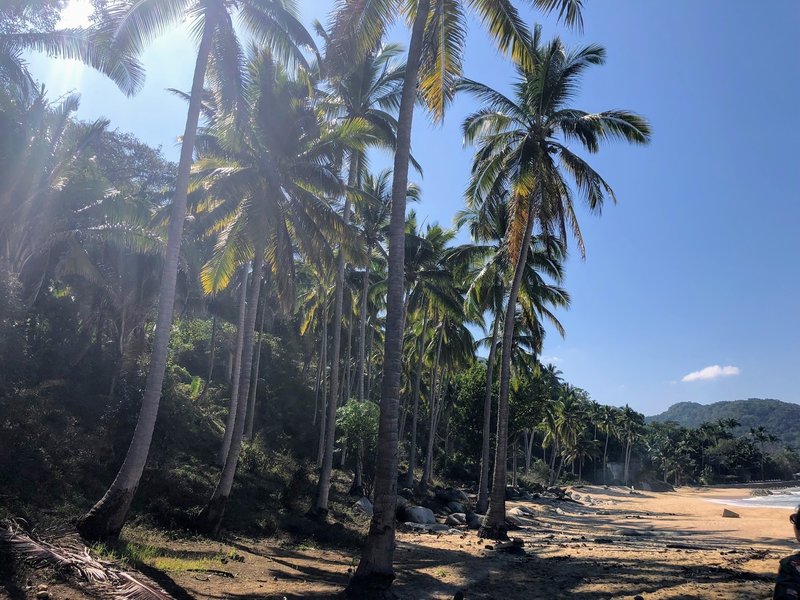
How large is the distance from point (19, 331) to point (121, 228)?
4.76 metres

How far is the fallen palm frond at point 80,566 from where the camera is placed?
20.2ft

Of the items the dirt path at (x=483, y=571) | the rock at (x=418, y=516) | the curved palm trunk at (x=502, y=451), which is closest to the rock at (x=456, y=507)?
the rock at (x=418, y=516)

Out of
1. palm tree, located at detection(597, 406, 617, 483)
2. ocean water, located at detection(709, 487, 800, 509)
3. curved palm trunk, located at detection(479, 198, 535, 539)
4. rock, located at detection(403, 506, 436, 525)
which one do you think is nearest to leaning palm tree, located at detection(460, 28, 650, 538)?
curved palm trunk, located at detection(479, 198, 535, 539)

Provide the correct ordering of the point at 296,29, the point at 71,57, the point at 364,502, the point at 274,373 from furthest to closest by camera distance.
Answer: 1. the point at 274,373
2. the point at 364,502
3. the point at 71,57
4. the point at 296,29

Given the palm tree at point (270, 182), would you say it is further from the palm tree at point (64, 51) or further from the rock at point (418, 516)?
the rock at point (418, 516)

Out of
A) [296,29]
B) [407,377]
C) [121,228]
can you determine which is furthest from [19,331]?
[407,377]

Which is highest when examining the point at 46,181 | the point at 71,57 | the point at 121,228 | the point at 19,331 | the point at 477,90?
the point at 477,90

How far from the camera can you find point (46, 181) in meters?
15.8

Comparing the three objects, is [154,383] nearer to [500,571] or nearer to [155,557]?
[155,557]

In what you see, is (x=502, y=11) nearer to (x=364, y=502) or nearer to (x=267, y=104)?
(x=267, y=104)

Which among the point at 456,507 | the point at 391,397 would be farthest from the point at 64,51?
the point at 456,507

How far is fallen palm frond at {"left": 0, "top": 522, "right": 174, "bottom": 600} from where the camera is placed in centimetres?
616

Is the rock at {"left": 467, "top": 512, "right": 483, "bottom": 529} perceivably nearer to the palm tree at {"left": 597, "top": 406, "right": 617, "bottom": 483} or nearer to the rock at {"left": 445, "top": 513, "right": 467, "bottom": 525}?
the rock at {"left": 445, "top": 513, "right": 467, "bottom": 525}

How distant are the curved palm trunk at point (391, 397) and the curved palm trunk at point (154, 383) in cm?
439
